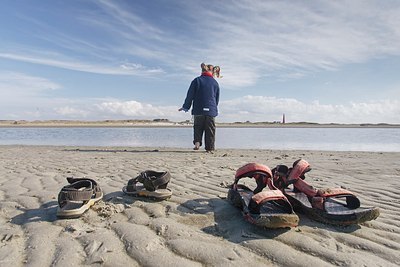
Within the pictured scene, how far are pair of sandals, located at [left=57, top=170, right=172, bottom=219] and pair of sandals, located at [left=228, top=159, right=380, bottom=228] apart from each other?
82cm

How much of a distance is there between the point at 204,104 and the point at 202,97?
218 millimetres

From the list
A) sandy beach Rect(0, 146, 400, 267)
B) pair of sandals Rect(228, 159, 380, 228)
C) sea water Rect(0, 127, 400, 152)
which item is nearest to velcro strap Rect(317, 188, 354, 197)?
pair of sandals Rect(228, 159, 380, 228)

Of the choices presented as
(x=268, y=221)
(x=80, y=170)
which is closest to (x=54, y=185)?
(x=80, y=170)

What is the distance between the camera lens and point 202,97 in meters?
10.1

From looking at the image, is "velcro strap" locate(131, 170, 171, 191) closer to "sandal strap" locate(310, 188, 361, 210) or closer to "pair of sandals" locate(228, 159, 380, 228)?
"pair of sandals" locate(228, 159, 380, 228)

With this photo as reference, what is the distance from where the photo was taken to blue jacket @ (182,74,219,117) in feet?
33.1

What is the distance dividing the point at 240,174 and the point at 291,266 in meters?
1.28

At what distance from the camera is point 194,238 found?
8.87 ft

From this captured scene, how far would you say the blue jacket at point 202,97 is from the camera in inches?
397

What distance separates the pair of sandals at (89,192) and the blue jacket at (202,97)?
6.23m

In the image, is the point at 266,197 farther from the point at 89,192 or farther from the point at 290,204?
the point at 89,192

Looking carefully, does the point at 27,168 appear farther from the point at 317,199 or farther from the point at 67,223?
the point at 317,199

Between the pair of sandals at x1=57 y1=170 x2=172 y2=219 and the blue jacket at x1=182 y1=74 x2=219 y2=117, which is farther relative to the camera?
the blue jacket at x1=182 y1=74 x2=219 y2=117

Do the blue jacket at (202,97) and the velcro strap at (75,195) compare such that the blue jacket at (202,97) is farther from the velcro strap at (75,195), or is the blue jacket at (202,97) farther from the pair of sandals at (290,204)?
the velcro strap at (75,195)
